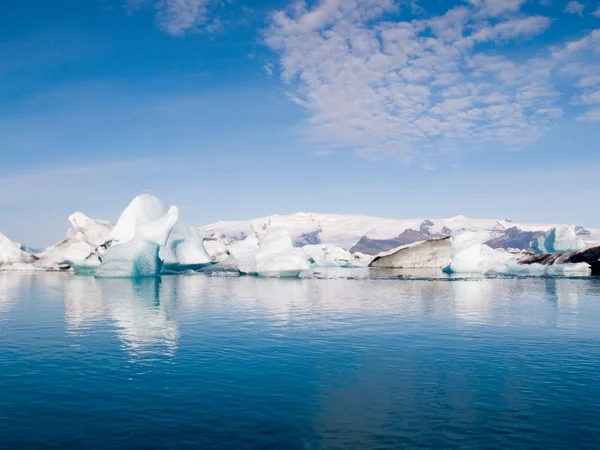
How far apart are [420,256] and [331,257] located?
32.7 m

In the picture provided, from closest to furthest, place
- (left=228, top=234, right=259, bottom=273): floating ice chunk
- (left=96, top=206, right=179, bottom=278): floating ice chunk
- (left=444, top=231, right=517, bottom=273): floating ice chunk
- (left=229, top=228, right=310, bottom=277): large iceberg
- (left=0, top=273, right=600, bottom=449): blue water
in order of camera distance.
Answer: (left=0, top=273, right=600, bottom=449): blue water < (left=96, top=206, right=179, bottom=278): floating ice chunk < (left=229, top=228, right=310, bottom=277): large iceberg < (left=444, top=231, right=517, bottom=273): floating ice chunk < (left=228, top=234, right=259, bottom=273): floating ice chunk

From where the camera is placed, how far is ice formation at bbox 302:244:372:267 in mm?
105912

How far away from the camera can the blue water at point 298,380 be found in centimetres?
724

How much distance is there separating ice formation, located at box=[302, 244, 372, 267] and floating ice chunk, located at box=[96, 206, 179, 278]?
211 ft

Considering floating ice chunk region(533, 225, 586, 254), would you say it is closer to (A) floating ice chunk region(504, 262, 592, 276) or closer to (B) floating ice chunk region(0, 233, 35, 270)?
(A) floating ice chunk region(504, 262, 592, 276)

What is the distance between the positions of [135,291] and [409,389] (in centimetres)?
2333

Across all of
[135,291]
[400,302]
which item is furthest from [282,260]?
[400,302]

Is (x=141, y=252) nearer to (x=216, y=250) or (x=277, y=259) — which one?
(x=277, y=259)

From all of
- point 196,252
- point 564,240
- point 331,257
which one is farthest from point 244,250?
point 331,257

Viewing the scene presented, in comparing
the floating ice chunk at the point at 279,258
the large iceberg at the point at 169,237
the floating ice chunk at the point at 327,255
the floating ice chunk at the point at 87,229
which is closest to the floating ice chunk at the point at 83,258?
the large iceberg at the point at 169,237

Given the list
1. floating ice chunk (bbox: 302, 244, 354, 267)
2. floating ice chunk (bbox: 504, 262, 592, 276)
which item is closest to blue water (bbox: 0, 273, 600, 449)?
floating ice chunk (bbox: 504, 262, 592, 276)

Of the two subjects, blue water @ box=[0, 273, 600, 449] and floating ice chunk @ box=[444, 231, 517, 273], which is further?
floating ice chunk @ box=[444, 231, 517, 273]

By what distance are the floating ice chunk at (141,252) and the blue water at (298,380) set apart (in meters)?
17.5

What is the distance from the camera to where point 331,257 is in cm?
11075
